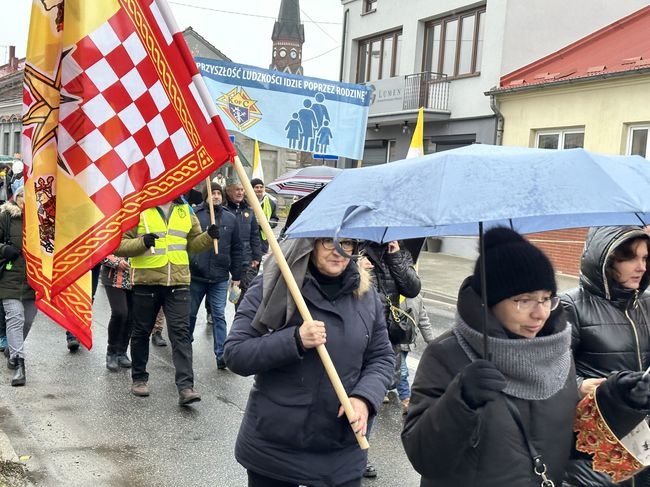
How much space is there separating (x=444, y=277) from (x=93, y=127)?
1281 cm

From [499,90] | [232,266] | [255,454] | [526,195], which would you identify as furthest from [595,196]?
[499,90]

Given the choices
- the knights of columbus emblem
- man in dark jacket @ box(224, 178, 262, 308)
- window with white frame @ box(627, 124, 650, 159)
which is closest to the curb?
man in dark jacket @ box(224, 178, 262, 308)

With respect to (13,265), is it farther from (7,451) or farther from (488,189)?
(488,189)

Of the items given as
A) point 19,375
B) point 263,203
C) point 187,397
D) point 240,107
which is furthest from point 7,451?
point 263,203

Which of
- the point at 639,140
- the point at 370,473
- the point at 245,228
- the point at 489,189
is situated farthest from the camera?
the point at 639,140

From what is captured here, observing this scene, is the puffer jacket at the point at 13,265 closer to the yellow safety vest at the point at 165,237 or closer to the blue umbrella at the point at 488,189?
the yellow safety vest at the point at 165,237

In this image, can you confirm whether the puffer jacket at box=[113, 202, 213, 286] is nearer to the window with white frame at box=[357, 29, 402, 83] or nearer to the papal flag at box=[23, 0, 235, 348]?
the papal flag at box=[23, 0, 235, 348]

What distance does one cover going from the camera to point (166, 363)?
6797 millimetres

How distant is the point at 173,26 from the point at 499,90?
15.9 m

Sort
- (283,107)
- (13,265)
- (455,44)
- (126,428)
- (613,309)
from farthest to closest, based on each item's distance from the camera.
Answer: (455,44) → (283,107) → (13,265) → (126,428) → (613,309)

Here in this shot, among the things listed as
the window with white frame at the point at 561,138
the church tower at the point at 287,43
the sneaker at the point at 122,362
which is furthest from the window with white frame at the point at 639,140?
the church tower at the point at 287,43

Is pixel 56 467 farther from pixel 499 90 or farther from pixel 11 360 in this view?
pixel 499 90

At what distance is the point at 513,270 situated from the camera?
87.0 inches

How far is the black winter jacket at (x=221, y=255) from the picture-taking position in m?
6.80
